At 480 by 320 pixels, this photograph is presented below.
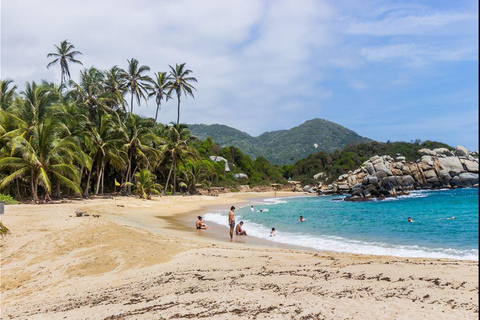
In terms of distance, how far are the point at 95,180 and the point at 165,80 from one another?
1826 cm

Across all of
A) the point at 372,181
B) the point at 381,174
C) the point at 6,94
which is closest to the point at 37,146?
the point at 6,94

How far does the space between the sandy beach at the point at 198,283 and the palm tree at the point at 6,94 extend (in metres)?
23.3

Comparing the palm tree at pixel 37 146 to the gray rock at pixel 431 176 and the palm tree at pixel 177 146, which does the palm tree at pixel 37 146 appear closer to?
the palm tree at pixel 177 146

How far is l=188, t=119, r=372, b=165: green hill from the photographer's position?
15731cm

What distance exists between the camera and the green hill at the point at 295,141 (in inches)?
6193

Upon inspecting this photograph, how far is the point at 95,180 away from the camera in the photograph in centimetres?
3528

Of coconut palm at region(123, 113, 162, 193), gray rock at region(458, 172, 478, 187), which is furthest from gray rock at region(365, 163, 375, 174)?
coconut palm at region(123, 113, 162, 193)

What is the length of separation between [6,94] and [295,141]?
155m

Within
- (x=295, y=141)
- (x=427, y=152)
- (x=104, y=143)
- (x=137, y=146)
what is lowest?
(x=104, y=143)

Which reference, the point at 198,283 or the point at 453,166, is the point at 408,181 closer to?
the point at 453,166

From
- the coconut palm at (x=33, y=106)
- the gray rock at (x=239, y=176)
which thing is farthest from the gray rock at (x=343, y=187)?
the coconut palm at (x=33, y=106)

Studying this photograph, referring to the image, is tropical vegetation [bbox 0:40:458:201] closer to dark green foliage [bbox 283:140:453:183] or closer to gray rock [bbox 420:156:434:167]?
dark green foliage [bbox 283:140:453:183]

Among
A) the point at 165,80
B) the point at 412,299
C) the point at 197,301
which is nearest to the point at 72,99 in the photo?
the point at 165,80

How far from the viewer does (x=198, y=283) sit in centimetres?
691
